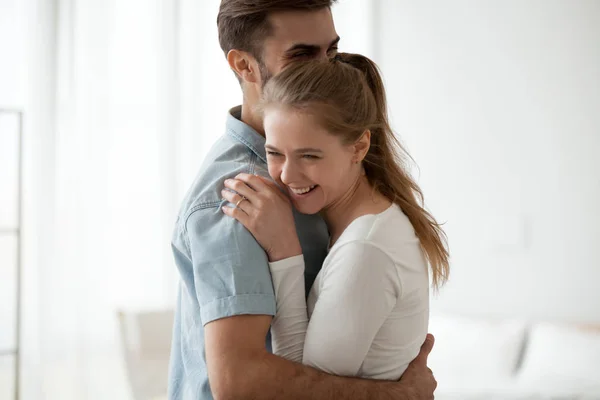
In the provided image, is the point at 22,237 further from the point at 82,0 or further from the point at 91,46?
the point at 82,0

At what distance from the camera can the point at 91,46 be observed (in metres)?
3.53

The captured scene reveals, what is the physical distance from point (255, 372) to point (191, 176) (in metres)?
2.94

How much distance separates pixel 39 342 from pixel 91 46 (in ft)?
4.90

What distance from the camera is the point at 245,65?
4.58 feet

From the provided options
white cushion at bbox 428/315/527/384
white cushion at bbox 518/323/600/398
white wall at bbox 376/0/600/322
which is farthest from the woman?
white wall at bbox 376/0/600/322

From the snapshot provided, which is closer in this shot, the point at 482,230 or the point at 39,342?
the point at 39,342

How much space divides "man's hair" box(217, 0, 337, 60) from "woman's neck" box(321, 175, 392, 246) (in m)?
0.32

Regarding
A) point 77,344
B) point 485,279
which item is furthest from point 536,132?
point 77,344

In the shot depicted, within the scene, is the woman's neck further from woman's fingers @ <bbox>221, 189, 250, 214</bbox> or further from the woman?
woman's fingers @ <bbox>221, 189, 250, 214</bbox>

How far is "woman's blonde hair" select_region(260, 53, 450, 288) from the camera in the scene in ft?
3.88

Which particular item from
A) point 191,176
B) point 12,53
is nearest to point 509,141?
point 191,176

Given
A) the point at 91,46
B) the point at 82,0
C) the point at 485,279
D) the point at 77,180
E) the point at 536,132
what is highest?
the point at 82,0

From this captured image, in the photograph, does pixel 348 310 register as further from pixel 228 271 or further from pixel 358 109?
pixel 358 109

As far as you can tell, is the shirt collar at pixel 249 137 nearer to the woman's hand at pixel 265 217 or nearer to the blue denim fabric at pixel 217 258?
the blue denim fabric at pixel 217 258
